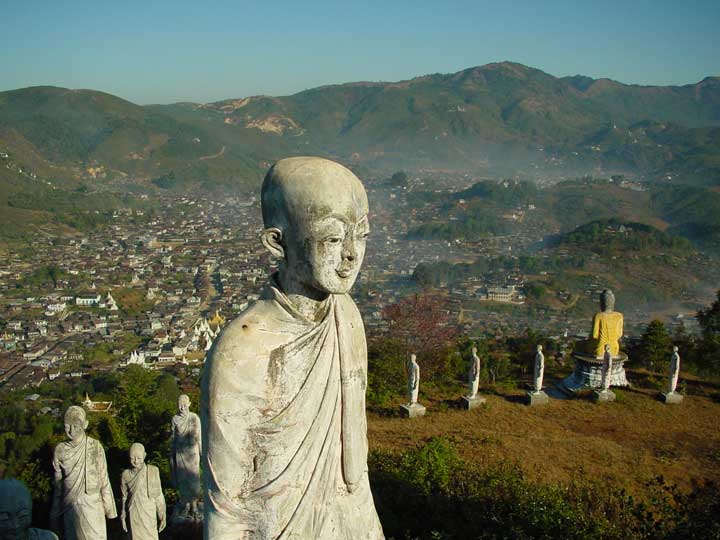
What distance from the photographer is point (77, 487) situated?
15.2ft

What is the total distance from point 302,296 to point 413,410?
31.4 feet

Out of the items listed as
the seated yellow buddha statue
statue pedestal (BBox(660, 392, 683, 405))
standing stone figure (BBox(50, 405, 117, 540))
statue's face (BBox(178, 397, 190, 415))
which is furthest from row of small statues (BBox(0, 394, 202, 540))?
statue pedestal (BBox(660, 392, 683, 405))

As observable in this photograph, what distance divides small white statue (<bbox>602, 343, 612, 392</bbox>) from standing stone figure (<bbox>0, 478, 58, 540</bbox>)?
1105 centimetres

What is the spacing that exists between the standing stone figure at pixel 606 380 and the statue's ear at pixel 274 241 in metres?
11.2

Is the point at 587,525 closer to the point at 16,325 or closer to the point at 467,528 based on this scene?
the point at 467,528

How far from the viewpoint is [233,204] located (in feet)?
255

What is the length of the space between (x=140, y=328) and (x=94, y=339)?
2.89m

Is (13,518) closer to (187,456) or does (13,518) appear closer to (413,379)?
(187,456)

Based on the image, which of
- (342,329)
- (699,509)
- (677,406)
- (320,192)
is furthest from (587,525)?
(677,406)

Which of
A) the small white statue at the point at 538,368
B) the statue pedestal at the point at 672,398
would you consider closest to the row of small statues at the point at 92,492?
the small white statue at the point at 538,368

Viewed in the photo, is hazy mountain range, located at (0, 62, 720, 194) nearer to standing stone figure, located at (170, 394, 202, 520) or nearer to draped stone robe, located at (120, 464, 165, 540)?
standing stone figure, located at (170, 394, 202, 520)

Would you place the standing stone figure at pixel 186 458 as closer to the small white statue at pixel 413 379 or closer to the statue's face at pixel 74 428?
the statue's face at pixel 74 428

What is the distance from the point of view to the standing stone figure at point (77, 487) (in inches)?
181

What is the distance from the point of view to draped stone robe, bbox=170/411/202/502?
6316mm
